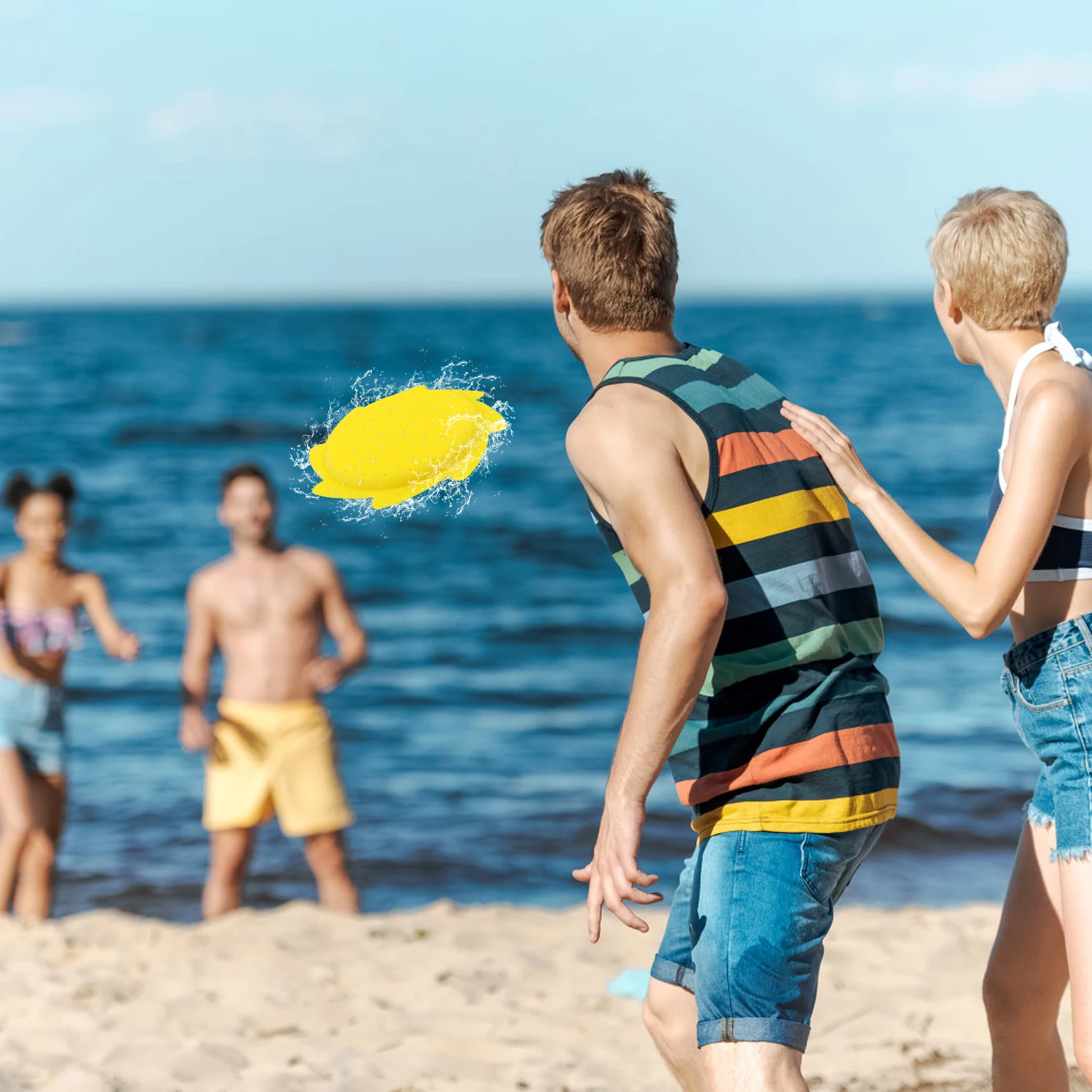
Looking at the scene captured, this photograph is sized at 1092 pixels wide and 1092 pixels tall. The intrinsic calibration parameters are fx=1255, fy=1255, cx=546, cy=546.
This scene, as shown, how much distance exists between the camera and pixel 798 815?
2.13 meters

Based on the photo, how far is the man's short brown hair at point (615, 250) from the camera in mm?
2240

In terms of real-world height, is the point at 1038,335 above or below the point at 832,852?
above

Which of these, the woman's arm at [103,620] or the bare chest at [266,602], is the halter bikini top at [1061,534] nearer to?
the bare chest at [266,602]

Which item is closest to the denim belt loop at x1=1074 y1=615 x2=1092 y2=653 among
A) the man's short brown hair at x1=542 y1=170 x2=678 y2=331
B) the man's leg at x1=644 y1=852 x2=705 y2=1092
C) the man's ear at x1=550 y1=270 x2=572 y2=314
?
the man's leg at x1=644 y1=852 x2=705 y2=1092

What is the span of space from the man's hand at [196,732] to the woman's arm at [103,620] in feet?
1.32

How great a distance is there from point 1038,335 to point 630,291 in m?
0.81

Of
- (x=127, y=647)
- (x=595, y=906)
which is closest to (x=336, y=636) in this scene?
(x=127, y=647)

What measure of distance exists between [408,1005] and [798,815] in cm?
264

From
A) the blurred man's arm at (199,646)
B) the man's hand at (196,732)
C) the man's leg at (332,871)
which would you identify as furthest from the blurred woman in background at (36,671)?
the man's leg at (332,871)

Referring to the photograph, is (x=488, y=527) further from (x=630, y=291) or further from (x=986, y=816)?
(x=630, y=291)

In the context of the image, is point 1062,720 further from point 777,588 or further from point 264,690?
point 264,690

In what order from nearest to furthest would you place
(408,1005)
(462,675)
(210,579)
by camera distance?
1. (408,1005)
2. (210,579)
3. (462,675)

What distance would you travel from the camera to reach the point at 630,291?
229cm

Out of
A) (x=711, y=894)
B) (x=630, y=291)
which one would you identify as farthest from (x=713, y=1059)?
(x=630, y=291)
